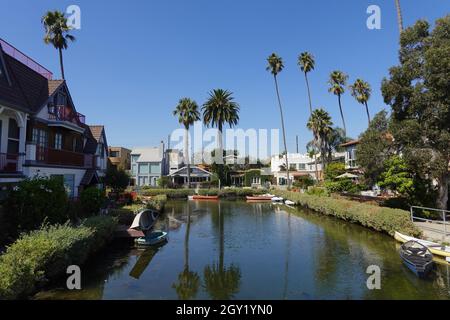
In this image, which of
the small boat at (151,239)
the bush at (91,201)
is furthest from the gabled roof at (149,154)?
the small boat at (151,239)

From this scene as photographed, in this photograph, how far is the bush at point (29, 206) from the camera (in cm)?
1442

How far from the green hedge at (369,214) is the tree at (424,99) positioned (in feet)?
13.3

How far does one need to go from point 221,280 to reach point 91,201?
484 inches

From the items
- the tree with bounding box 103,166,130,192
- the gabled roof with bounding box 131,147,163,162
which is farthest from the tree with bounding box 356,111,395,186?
the gabled roof with bounding box 131,147,163,162

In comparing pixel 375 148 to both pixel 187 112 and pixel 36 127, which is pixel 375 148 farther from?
pixel 187 112

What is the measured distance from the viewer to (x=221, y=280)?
46.3 ft

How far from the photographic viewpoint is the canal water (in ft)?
40.4

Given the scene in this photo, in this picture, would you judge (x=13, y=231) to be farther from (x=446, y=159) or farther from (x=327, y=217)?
(x=327, y=217)

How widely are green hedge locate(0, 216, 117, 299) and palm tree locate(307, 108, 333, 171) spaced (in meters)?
46.5

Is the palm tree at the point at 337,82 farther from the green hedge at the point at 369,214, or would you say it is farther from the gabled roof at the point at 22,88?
the gabled roof at the point at 22,88

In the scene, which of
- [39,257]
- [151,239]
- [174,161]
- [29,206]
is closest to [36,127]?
[29,206]

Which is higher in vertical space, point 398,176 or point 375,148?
point 375,148

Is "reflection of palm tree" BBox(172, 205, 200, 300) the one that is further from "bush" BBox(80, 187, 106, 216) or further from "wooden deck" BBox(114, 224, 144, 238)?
"bush" BBox(80, 187, 106, 216)
